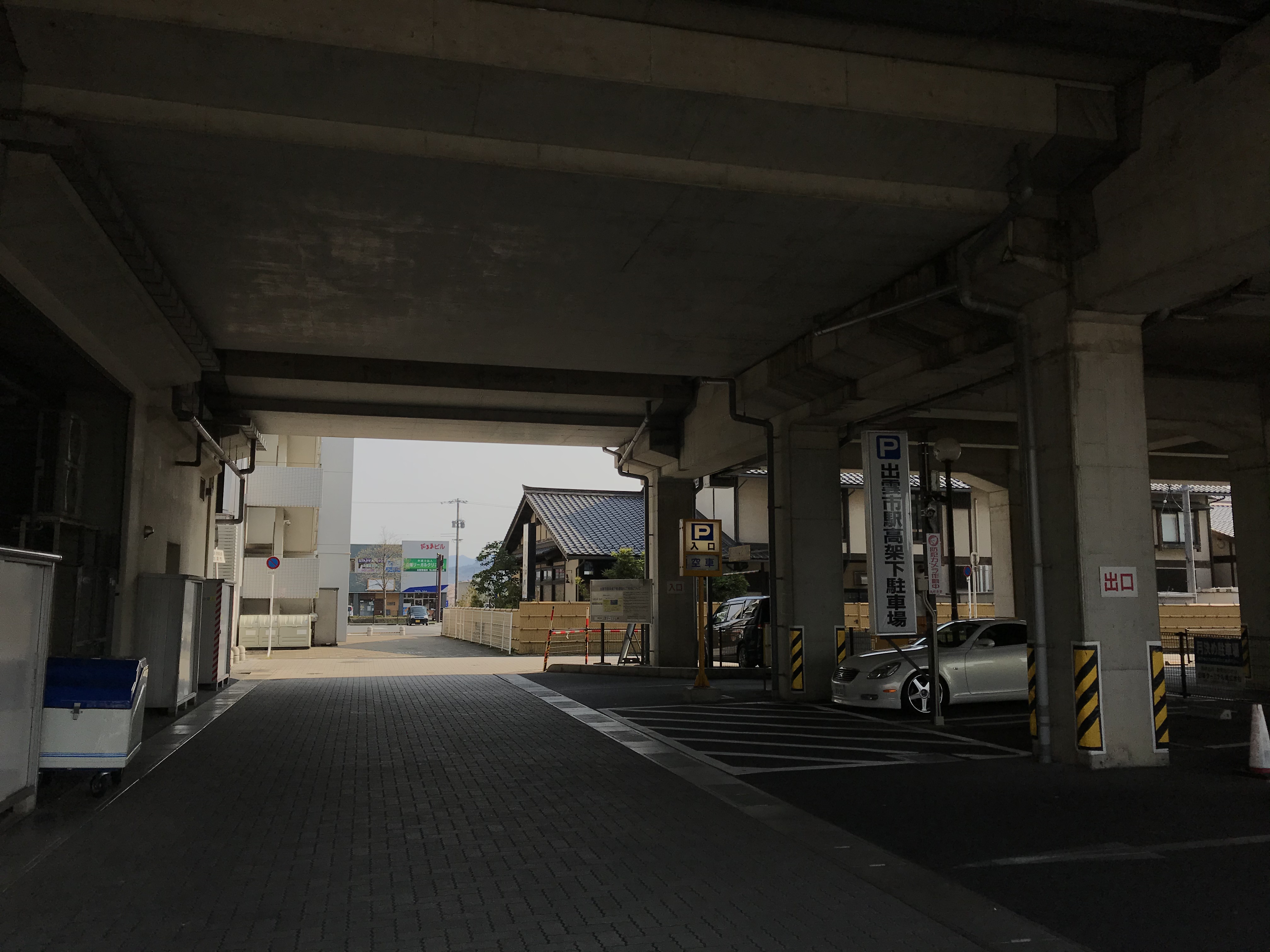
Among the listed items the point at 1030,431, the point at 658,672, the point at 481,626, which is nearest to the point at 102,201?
the point at 1030,431

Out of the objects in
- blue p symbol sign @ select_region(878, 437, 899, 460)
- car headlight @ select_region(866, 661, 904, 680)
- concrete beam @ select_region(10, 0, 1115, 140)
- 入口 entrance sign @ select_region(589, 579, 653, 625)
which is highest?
concrete beam @ select_region(10, 0, 1115, 140)

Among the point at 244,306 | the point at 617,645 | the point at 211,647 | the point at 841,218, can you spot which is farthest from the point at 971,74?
the point at 617,645

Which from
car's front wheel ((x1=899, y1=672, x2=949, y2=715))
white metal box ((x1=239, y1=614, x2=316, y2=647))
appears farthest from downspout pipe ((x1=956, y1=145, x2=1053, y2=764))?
white metal box ((x1=239, y1=614, x2=316, y2=647))

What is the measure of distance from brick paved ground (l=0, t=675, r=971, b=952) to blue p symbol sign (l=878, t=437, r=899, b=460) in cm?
606

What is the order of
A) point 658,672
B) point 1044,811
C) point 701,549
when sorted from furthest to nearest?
point 658,672 → point 701,549 → point 1044,811

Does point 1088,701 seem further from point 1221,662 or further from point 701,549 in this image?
point 1221,662

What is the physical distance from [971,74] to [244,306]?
986 cm

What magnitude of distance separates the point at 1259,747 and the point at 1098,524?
2.44 meters

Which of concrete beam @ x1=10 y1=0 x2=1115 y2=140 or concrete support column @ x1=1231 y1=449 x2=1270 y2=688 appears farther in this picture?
concrete support column @ x1=1231 y1=449 x2=1270 y2=688

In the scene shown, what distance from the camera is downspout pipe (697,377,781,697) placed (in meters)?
16.5

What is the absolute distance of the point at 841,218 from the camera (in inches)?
399

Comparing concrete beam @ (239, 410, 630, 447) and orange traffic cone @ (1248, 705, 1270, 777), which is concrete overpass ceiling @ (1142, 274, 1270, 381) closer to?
orange traffic cone @ (1248, 705, 1270, 777)

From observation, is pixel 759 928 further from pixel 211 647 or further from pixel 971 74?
pixel 211 647

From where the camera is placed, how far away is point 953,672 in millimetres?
13906
